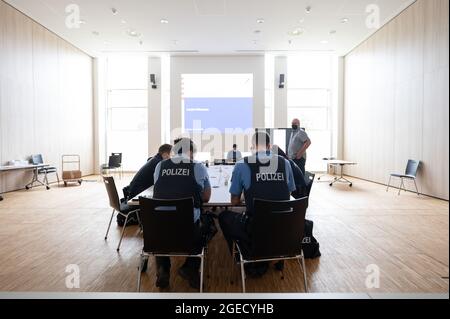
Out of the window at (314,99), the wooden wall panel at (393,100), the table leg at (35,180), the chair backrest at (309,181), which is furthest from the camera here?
the window at (314,99)

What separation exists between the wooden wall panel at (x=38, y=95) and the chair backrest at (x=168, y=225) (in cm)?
625

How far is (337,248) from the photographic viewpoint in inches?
115

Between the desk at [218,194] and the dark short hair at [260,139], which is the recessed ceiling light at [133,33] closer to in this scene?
the desk at [218,194]

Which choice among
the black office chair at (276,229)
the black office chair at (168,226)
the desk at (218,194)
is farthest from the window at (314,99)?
the black office chair at (168,226)

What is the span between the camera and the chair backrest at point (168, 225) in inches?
67.7

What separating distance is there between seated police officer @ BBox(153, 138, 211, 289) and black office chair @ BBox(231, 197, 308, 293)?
0.47 m

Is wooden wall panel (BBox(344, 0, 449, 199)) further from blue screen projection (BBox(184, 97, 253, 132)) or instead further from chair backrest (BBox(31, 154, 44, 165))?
chair backrest (BBox(31, 154, 44, 165))

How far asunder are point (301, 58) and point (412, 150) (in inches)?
209

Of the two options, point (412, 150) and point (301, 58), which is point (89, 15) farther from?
point (412, 150)

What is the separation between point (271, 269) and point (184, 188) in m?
1.10

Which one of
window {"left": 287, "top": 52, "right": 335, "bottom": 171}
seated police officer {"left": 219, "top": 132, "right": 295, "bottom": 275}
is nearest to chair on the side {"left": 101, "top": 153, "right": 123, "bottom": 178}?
window {"left": 287, "top": 52, "right": 335, "bottom": 171}

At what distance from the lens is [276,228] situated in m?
1.71

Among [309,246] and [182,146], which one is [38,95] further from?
[309,246]

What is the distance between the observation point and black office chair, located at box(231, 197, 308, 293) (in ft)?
5.48
